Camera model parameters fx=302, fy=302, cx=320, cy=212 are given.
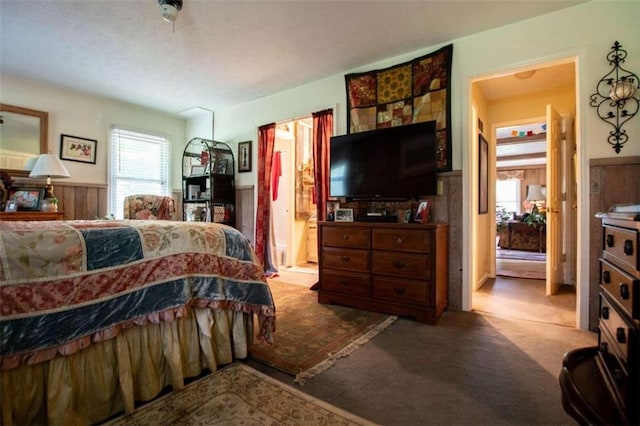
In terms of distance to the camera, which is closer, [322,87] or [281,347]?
[281,347]

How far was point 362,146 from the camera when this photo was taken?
10.2 ft

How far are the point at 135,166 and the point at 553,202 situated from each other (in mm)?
5783

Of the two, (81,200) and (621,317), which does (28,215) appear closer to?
(81,200)

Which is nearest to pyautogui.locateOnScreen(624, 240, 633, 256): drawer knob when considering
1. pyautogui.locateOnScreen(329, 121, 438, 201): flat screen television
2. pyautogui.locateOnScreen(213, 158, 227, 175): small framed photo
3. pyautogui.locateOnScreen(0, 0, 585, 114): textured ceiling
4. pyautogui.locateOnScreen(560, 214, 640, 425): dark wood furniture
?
pyautogui.locateOnScreen(560, 214, 640, 425): dark wood furniture

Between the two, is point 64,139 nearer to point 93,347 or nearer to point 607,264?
point 93,347

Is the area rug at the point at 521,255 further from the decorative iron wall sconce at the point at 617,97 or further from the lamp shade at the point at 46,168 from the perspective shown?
the lamp shade at the point at 46,168

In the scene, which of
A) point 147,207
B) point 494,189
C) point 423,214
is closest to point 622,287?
point 423,214

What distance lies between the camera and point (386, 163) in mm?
2953

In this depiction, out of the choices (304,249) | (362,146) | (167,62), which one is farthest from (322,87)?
(304,249)

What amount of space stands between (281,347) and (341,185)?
1778 millimetres

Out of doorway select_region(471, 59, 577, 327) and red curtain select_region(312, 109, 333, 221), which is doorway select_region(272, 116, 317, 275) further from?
doorway select_region(471, 59, 577, 327)

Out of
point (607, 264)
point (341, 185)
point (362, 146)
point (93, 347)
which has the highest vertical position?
point (362, 146)

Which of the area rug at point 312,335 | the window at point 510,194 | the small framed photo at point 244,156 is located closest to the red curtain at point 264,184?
the small framed photo at point 244,156

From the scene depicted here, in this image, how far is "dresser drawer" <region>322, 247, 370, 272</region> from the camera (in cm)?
280
